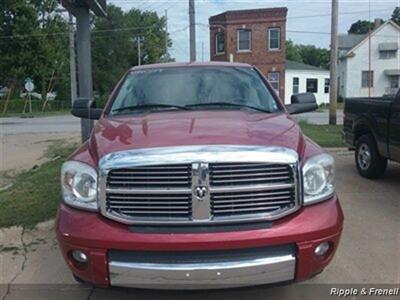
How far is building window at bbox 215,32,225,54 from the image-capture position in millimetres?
39188

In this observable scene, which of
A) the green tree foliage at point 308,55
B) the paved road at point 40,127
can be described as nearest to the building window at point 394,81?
the paved road at point 40,127

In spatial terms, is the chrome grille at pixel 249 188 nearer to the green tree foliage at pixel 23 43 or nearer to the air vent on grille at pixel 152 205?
→ the air vent on grille at pixel 152 205

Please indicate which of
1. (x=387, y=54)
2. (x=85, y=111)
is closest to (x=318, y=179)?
(x=85, y=111)

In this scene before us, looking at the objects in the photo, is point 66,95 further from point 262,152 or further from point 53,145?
point 262,152

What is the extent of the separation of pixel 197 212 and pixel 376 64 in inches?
1981

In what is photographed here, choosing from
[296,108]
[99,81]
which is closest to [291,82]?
[99,81]

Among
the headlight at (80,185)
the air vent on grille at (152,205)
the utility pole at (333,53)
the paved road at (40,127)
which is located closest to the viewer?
the air vent on grille at (152,205)

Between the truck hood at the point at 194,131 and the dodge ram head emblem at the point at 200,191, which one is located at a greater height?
the truck hood at the point at 194,131

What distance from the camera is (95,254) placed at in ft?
10.0

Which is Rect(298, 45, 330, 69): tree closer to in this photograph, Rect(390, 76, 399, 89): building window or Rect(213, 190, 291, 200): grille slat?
Rect(390, 76, 399, 89): building window

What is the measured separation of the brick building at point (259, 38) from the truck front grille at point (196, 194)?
3552 centimetres

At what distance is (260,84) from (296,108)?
598mm

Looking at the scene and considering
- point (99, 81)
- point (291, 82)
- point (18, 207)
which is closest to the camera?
point (18, 207)

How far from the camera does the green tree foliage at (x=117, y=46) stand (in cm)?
6369
